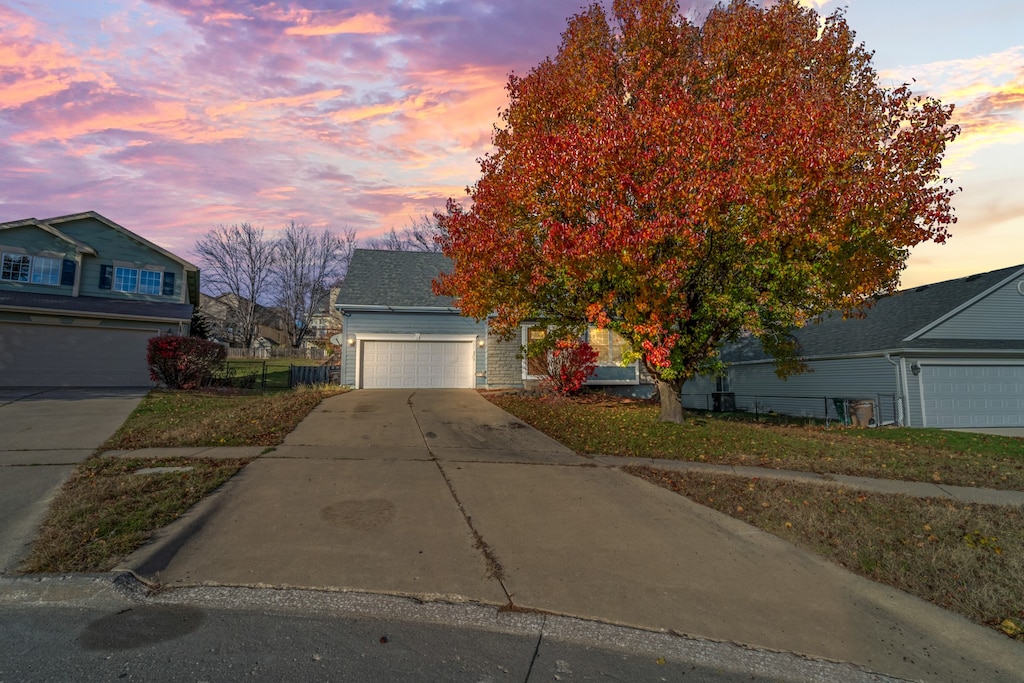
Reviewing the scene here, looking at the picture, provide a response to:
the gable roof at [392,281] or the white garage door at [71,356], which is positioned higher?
the gable roof at [392,281]

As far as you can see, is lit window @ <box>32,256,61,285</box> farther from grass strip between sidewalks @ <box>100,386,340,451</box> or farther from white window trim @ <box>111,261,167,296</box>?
grass strip between sidewalks @ <box>100,386,340,451</box>

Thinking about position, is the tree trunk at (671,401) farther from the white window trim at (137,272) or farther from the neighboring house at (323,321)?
the neighboring house at (323,321)

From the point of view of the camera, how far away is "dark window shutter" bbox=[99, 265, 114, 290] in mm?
22078

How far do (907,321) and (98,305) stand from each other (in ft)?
96.9

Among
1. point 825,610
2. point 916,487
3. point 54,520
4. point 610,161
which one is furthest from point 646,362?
point 54,520

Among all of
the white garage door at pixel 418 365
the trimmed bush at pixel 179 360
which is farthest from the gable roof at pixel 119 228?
the white garage door at pixel 418 365

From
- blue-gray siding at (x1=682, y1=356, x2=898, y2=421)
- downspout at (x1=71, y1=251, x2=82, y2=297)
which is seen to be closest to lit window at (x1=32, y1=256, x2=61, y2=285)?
downspout at (x1=71, y1=251, x2=82, y2=297)

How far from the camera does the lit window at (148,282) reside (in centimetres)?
2275

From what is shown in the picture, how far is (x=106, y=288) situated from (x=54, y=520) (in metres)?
21.0

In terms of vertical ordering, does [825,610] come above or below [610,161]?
below

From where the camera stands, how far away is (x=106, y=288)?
72.5 ft

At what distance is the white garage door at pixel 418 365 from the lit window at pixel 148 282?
10.2 meters

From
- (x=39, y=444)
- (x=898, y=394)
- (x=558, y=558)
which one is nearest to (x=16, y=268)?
(x=39, y=444)

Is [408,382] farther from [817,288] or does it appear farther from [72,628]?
[72,628]
